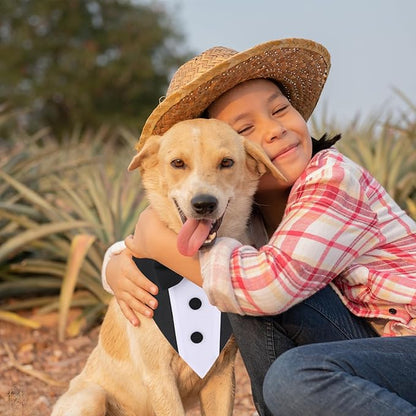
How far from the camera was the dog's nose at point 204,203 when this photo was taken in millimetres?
2498

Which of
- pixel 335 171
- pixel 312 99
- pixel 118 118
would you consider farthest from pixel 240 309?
pixel 118 118

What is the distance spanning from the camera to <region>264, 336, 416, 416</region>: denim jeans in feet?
7.32

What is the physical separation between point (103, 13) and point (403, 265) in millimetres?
29138

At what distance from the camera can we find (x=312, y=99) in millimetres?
3188

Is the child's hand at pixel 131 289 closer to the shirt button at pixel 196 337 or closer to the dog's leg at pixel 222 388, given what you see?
the shirt button at pixel 196 337

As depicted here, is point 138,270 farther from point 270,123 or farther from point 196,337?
point 270,123

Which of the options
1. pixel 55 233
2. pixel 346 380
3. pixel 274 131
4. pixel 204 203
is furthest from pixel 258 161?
pixel 55 233

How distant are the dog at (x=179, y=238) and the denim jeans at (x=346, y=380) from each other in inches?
21.5

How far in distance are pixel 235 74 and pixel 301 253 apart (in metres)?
→ 0.84

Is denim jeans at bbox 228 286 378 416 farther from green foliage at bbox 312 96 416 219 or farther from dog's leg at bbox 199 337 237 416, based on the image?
green foliage at bbox 312 96 416 219

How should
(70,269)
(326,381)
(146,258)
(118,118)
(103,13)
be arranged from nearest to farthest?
1. (326,381)
2. (146,258)
3. (70,269)
4. (118,118)
5. (103,13)

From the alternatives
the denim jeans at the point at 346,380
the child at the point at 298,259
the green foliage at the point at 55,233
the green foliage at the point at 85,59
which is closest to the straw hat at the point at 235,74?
the child at the point at 298,259

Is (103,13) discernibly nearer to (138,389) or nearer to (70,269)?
(70,269)

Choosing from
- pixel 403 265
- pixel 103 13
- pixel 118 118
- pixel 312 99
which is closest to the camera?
pixel 403 265
